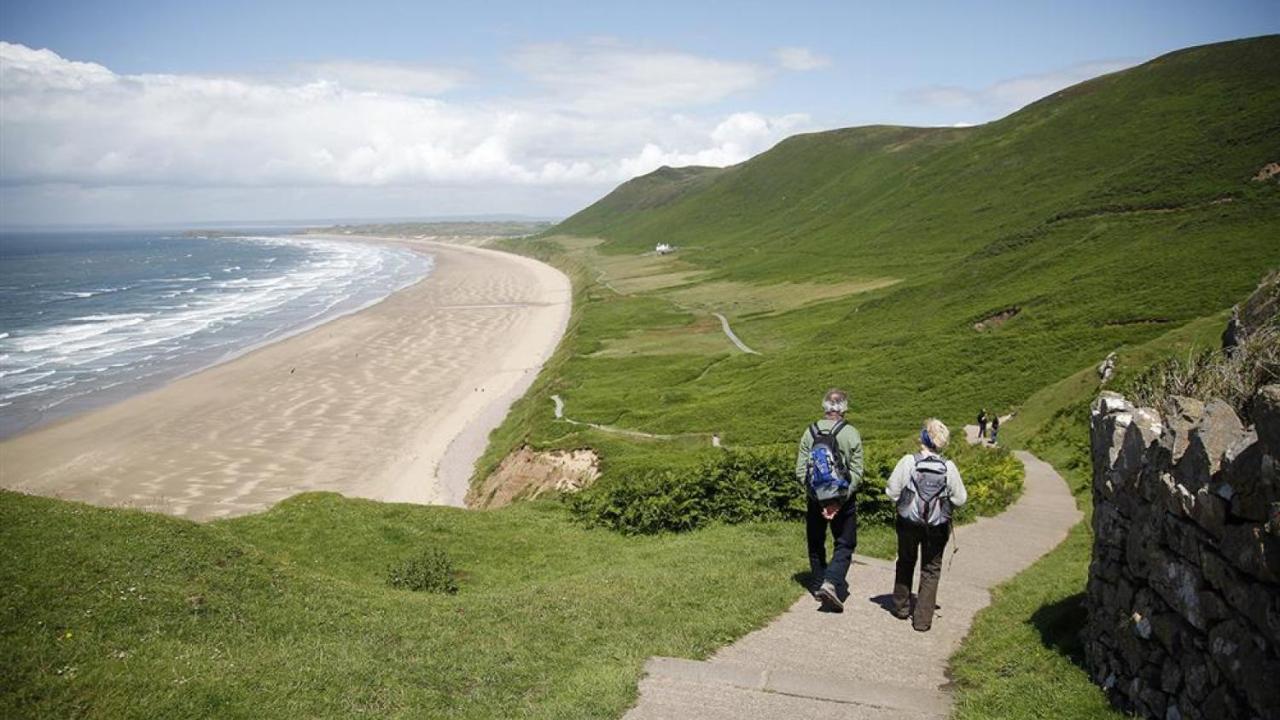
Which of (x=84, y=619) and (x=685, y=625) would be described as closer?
(x=84, y=619)

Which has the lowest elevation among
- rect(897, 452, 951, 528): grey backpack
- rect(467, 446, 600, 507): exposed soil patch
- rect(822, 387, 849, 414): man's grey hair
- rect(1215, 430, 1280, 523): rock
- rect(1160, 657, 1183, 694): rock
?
rect(467, 446, 600, 507): exposed soil patch

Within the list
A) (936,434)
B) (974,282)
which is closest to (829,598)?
(936,434)

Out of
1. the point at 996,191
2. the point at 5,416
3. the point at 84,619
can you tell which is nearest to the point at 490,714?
the point at 84,619

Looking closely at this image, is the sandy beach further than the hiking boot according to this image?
Yes

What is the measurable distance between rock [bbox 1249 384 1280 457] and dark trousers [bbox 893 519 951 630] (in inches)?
245

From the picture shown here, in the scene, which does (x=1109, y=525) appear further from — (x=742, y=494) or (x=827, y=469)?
(x=742, y=494)

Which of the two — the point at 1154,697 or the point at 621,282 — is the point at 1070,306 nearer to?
the point at 1154,697

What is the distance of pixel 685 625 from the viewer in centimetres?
1386

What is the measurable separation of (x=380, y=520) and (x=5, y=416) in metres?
56.7

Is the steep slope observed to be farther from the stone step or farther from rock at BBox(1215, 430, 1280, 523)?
rock at BBox(1215, 430, 1280, 523)

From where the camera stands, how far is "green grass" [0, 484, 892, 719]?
35.2 feet

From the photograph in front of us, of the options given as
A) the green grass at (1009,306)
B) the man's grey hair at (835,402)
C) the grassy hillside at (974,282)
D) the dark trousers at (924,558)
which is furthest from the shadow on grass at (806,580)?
the grassy hillside at (974,282)

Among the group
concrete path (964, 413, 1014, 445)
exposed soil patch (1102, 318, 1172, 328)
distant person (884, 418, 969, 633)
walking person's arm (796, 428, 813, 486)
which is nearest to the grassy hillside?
exposed soil patch (1102, 318, 1172, 328)

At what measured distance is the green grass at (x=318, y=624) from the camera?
1072 centimetres
